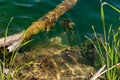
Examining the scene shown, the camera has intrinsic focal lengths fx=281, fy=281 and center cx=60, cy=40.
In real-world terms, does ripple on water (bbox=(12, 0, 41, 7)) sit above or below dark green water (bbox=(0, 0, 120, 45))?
above

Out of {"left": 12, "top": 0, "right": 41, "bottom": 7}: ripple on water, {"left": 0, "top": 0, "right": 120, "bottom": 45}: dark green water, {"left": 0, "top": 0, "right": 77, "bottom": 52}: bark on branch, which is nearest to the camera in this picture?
{"left": 0, "top": 0, "right": 77, "bottom": 52}: bark on branch

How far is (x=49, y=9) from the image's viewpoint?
→ 7.00 meters

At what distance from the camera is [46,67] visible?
17.0 feet

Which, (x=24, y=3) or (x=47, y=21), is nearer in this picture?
(x=47, y=21)

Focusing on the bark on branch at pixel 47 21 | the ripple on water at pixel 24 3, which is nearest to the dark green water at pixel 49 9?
the ripple on water at pixel 24 3

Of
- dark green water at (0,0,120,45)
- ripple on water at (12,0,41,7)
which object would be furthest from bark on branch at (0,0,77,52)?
ripple on water at (12,0,41,7)

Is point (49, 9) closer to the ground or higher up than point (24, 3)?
closer to the ground

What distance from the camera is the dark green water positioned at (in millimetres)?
6389

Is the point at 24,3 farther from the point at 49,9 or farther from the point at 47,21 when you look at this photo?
the point at 47,21

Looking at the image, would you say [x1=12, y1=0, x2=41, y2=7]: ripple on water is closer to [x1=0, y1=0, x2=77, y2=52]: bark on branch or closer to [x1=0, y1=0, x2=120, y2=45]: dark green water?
[x1=0, y1=0, x2=120, y2=45]: dark green water

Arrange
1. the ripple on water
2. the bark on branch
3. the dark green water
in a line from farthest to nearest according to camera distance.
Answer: the ripple on water < the dark green water < the bark on branch

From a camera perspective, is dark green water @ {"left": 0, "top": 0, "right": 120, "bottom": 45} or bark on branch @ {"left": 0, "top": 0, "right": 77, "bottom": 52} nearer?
bark on branch @ {"left": 0, "top": 0, "right": 77, "bottom": 52}

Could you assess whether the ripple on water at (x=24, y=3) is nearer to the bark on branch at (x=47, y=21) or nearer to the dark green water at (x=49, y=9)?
the dark green water at (x=49, y=9)

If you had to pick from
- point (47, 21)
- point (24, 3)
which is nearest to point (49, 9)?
point (24, 3)
